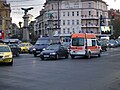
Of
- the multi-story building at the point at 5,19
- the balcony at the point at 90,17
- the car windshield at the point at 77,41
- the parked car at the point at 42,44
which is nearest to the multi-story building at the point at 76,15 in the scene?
the balcony at the point at 90,17

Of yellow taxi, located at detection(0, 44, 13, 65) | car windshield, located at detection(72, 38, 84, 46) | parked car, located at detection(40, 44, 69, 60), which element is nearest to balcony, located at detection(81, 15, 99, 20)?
car windshield, located at detection(72, 38, 84, 46)

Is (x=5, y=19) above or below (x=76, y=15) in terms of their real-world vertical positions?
below

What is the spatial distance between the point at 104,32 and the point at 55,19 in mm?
29196

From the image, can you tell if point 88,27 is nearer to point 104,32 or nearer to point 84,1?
point 84,1

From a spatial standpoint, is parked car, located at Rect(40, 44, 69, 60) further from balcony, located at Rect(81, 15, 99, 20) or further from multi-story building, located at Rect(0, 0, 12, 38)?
balcony, located at Rect(81, 15, 99, 20)

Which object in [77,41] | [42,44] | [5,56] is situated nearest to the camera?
[5,56]

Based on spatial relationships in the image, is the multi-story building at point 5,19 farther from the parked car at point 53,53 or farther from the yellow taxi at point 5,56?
the yellow taxi at point 5,56

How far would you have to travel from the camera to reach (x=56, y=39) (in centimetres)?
4106

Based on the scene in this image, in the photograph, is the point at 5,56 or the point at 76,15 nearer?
the point at 5,56

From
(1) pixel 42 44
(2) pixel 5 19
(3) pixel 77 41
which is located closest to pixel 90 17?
(2) pixel 5 19

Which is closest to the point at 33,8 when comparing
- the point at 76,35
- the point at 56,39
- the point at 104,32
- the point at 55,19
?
the point at 56,39

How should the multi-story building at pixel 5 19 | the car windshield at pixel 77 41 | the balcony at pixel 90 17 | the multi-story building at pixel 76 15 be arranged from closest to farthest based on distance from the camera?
1. the car windshield at pixel 77 41
2. the multi-story building at pixel 5 19
3. the balcony at pixel 90 17
4. the multi-story building at pixel 76 15

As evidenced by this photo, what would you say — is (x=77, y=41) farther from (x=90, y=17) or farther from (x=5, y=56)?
(x=90, y=17)

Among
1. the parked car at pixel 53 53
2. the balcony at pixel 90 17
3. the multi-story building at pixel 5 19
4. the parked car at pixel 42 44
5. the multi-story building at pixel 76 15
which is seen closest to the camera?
the parked car at pixel 53 53
